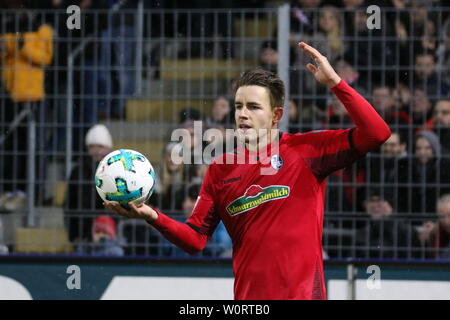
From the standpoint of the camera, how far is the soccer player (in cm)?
495

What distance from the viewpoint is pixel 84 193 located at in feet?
25.2

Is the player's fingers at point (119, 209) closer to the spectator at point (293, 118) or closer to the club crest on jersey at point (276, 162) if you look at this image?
the club crest on jersey at point (276, 162)

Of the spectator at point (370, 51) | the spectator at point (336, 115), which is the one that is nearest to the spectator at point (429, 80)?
the spectator at point (370, 51)

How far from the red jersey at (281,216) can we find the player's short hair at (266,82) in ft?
0.72

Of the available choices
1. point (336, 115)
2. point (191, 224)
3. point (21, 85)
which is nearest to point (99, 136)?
point (21, 85)

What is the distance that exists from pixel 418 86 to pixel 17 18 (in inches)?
131

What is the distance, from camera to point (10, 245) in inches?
305

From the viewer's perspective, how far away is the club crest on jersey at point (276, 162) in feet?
16.8

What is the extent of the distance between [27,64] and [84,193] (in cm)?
119

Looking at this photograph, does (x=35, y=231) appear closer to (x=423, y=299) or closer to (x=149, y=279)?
(x=149, y=279)

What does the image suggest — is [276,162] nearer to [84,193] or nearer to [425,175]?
[425,175]

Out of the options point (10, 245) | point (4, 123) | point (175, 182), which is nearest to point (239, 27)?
point (175, 182)

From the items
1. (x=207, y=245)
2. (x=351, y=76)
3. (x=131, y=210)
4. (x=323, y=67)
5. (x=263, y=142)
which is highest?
(x=351, y=76)

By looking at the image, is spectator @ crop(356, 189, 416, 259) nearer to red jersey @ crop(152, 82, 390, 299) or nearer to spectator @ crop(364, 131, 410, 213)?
spectator @ crop(364, 131, 410, 213)
